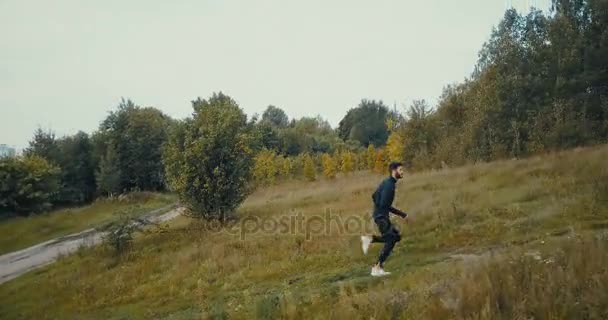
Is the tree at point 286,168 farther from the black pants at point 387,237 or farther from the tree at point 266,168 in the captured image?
the black pants at point 387,237

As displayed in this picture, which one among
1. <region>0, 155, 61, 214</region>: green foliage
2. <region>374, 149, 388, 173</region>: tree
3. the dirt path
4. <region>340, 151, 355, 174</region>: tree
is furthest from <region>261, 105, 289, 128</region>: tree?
the dirt path

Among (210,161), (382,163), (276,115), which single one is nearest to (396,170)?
(210,161)

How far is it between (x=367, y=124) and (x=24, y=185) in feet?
225

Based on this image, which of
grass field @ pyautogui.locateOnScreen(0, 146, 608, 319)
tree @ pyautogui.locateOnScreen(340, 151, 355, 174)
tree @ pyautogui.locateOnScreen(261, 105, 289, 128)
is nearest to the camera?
grass field @ pyautogui.locateOnScreen(0, 146, 608, 319)

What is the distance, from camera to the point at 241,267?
12.1 m

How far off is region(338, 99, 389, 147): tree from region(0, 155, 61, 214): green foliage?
63266 millimetres

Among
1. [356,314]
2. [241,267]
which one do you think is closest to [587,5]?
[241,267]

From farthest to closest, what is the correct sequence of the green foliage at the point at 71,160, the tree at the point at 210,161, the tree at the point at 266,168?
1. the tree at the point at 266,168
2. the green foliage at the point at 71,160
3. the tree at the point at 210,161

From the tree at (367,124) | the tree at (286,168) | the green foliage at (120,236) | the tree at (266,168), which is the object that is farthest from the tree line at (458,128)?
the tree at (367,124)

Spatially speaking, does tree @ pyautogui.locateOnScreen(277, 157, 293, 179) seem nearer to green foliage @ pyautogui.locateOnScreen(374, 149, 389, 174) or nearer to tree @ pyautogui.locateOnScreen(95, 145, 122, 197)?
green foliage @ pyautogui.locateOnScreen(374, 149, 389, 174)

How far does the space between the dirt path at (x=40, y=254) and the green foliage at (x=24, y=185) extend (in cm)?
902

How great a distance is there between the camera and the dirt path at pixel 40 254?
17938mm

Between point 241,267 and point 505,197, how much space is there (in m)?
8.75

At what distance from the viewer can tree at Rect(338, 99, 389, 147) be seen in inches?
3565
